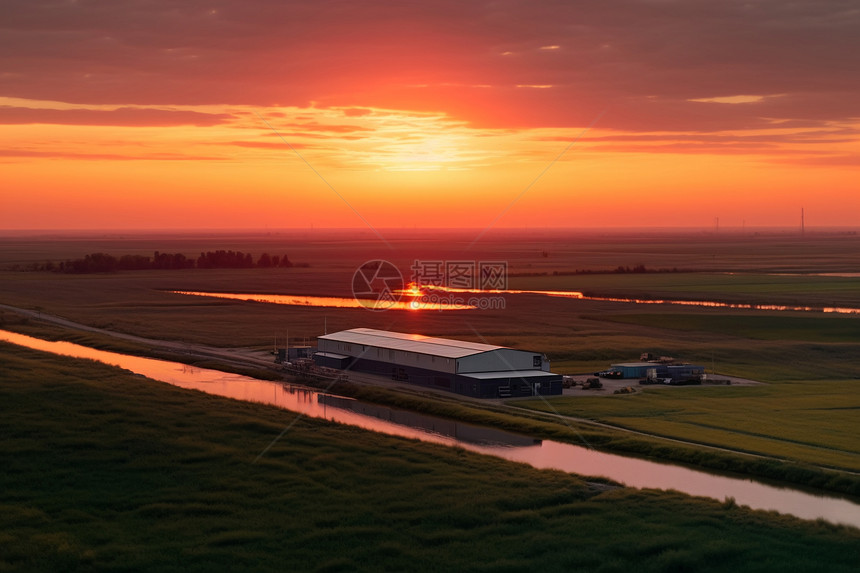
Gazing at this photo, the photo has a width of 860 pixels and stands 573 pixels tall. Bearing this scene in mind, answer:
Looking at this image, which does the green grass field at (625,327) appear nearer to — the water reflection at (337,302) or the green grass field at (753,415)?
the green grass field at (753,415)

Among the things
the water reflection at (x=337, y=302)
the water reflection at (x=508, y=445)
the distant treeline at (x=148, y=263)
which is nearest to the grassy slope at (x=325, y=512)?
the water reflection at (x=508, y=445)

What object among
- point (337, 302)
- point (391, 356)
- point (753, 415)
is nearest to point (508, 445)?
point (753, 415)

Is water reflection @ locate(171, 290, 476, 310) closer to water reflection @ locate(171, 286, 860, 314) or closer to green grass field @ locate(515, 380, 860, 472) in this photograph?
water reflection @ locate(171, 286, 860, 314)

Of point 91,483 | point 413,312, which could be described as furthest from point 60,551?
point 413,312

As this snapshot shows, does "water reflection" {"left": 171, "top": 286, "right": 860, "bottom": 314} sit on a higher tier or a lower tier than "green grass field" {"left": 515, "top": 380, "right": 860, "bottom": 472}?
higher

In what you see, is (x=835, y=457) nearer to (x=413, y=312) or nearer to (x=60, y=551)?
(x=60, y=551)

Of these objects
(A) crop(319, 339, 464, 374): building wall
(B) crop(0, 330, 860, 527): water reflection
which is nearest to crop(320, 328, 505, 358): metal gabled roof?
(A) crop(319, 339, 464, 374): building wall
